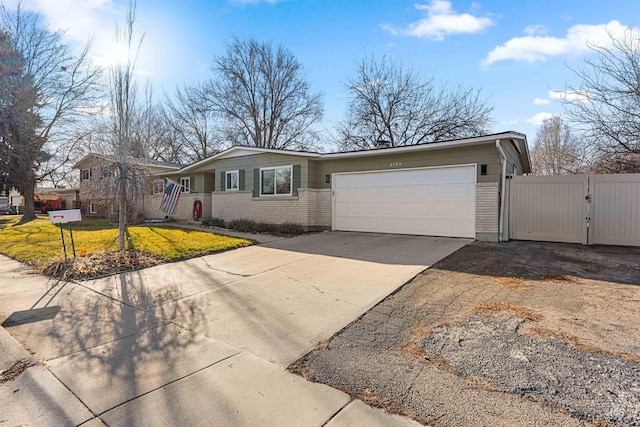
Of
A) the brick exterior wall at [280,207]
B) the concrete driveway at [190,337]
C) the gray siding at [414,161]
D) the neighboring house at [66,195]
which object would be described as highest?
the gray siding at [414,161]

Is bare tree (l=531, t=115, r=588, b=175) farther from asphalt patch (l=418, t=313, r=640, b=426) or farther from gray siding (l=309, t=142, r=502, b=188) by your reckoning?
asphalt patch (l=418, t=313, r=640, b=426)

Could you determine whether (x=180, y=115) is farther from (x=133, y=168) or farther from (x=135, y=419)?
(x=135, y=419)

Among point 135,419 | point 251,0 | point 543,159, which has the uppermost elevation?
point 251,0

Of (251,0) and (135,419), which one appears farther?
(251,0)

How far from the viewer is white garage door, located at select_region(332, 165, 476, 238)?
9969mm

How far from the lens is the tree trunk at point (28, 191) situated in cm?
2114

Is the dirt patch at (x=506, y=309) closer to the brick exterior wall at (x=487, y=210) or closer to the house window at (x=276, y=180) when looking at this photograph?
the brick exterior wall at (x=487, y=210)

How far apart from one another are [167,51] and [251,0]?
15.0 ft

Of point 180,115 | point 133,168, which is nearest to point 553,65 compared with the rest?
point 133,168

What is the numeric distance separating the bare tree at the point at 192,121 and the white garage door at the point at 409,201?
19932 millimetres

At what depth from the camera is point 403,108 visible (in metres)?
21.1

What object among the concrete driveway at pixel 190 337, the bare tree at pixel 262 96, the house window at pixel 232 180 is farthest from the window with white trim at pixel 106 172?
the bare tree at pixel 262 96

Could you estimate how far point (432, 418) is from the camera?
2.18 metres

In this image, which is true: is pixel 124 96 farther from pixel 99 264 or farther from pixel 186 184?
pixel 186 184
